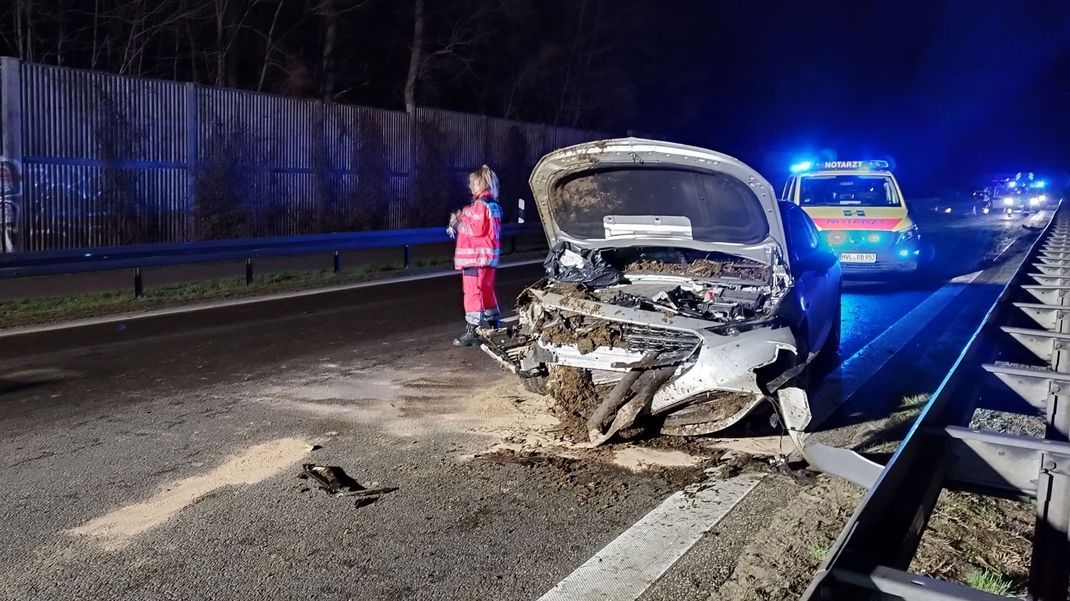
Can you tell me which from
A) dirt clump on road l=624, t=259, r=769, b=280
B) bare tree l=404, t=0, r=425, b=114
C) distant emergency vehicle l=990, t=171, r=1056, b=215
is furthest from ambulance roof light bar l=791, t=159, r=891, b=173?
distant emergency vehicle l=990, t=171, r=1056, b=215

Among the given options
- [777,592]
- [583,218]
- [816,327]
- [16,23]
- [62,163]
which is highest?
[16,23]

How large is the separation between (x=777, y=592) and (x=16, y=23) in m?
22.8

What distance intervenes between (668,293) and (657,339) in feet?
1.79

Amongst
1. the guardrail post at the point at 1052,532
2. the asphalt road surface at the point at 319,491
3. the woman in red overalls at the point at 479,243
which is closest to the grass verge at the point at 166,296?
the asphalt road surface at the point at 319,491

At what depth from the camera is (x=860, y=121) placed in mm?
57500

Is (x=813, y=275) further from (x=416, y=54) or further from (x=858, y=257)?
(x=416, y=54)

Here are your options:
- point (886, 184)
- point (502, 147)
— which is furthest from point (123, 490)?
point (502, 147)

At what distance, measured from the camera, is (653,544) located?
4.35 meters

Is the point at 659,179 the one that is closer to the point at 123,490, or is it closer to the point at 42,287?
the point at 123,490

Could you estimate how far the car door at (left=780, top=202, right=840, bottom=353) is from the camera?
6.68 meters

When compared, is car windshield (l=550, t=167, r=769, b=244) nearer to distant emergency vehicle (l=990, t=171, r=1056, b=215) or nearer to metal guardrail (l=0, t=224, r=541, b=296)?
metal guardrail (l=0, t=224, r=541, b=296)

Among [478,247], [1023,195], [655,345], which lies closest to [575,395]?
[655,345]

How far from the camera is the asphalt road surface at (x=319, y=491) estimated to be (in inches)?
158

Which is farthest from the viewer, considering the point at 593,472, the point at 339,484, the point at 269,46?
the point at 269,46
